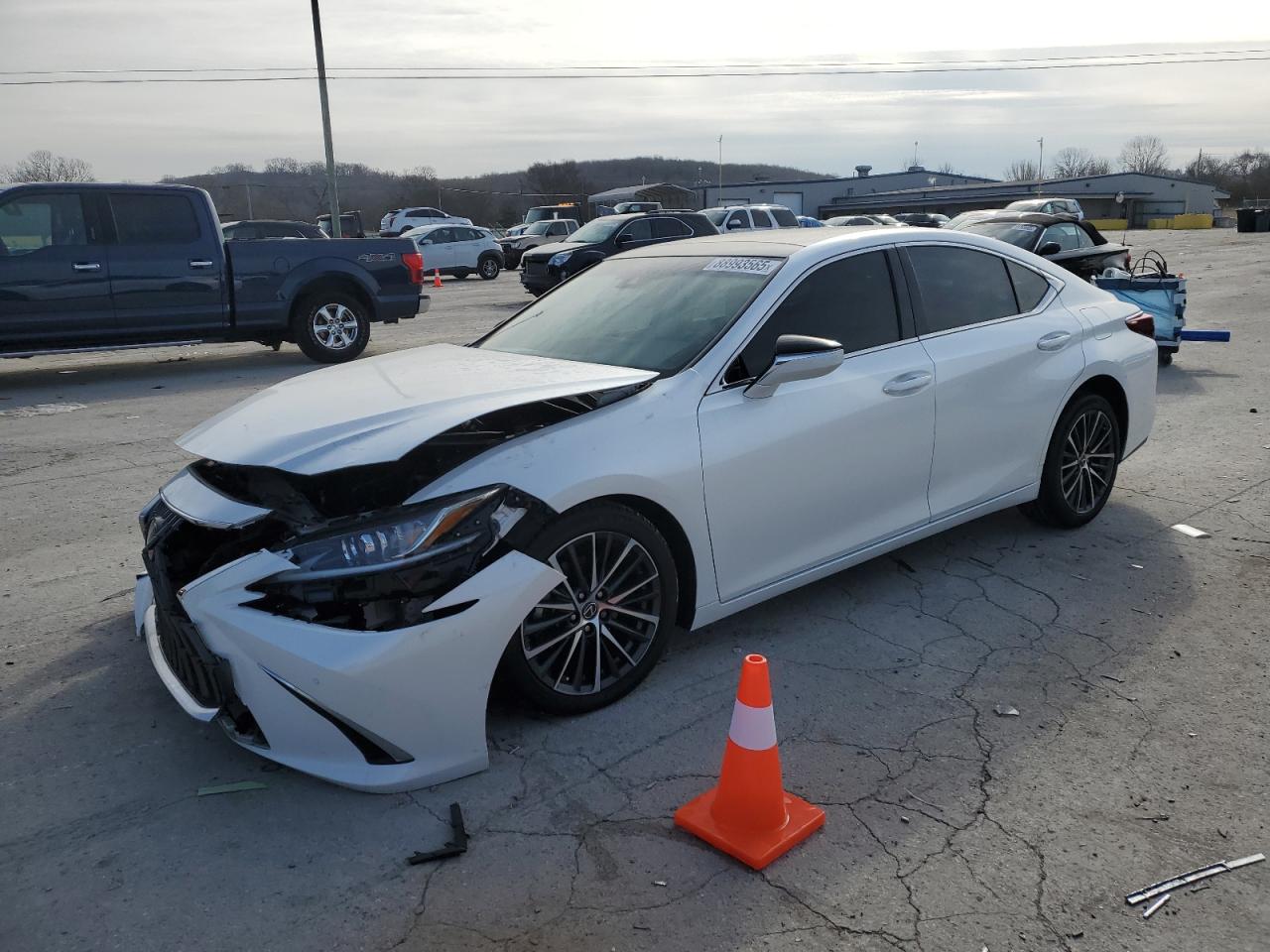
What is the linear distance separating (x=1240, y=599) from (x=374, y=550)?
3.89m

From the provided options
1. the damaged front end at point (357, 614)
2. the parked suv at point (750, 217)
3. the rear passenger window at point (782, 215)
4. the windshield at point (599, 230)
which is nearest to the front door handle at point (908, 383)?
the damaged front end at point (357, 614)

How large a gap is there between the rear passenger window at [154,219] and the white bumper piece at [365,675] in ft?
29.7

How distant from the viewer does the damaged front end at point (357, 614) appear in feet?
9.56

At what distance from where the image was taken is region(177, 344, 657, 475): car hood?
320 centimetres

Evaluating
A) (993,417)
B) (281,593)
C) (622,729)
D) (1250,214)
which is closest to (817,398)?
(993,417)

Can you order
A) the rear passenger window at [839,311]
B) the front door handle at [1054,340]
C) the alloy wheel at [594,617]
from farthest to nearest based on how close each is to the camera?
1. the front door handle at [1054,340]
2. the rear passenger window at [839,311]
3. the alloy wheel at [594,617]

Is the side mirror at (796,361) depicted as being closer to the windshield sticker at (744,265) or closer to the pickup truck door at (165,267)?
the windshield sticker at (744,265)

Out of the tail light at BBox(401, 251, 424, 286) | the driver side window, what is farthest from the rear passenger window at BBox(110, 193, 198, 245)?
the tail light at BBox(401, 251, 424, 286)

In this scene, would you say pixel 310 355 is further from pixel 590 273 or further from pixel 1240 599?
pixel 1240 599

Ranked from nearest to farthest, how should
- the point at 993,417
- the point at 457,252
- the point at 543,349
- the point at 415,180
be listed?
the point at 543,349, the point at 993,417, the point at 457,252, the point at 415,180

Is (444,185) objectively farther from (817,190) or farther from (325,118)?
(325,118)

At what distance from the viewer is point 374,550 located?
3010 mm

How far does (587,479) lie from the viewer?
3.31 meters

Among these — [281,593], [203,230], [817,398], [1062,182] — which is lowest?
[281,593]
